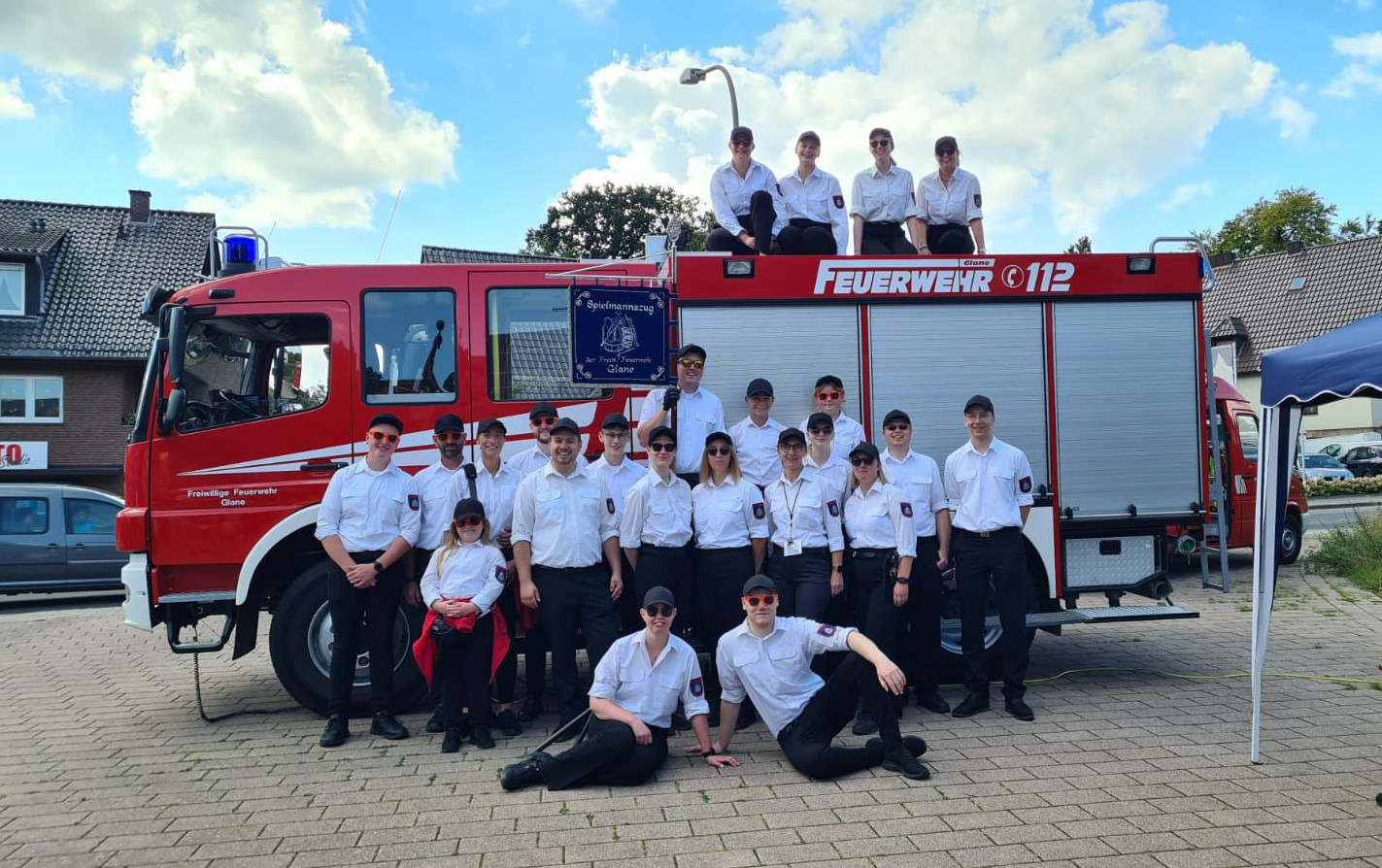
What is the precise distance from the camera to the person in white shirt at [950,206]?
24.7 feet

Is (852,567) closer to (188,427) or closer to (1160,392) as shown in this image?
(1160,392)

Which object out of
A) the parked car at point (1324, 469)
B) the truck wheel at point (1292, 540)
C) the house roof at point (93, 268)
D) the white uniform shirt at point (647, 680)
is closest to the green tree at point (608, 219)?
the house roof at point (93, 268)

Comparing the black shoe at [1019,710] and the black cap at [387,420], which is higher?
the black cap at [387,420]

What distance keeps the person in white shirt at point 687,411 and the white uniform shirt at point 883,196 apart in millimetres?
2145

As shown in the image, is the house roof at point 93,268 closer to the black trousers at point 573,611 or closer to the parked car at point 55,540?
the parked car at point 55,540

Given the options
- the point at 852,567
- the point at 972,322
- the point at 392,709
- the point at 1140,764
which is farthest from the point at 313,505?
the point at 1140,764

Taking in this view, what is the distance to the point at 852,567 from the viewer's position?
6.00 meters

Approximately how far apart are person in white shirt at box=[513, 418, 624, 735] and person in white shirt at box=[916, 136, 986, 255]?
11.5 ft

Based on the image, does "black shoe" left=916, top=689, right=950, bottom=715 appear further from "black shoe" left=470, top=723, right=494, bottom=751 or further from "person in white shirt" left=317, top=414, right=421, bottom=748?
"person in white shirt" left=317, top=414, right=421, bottom=748

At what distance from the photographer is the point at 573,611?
5.78m

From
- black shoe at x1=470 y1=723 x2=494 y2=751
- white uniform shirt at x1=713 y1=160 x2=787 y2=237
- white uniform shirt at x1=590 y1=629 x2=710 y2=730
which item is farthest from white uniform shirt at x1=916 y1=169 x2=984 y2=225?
black shoe at x1=470 y1=723 x2=494 y2=751

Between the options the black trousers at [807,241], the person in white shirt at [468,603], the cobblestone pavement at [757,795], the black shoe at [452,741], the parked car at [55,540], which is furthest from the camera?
the parked car at [55,540]

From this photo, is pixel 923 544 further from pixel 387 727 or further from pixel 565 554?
pixel 387 727

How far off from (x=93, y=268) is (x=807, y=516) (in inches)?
1072
